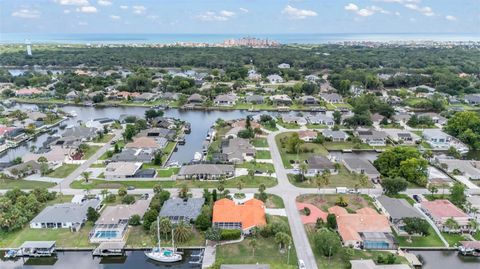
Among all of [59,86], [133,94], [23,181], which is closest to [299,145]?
[23,181]

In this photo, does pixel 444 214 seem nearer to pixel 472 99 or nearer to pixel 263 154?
pixel 263 154

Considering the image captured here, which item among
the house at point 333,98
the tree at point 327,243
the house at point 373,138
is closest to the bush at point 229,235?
the tree at point 327,243

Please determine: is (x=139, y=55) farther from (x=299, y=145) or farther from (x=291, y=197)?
(x=291, y=197)

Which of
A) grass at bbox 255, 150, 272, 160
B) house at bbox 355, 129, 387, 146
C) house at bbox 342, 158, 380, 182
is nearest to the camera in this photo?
house at bbox 342, 158, 380, 182

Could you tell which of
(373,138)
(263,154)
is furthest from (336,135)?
(263,154)

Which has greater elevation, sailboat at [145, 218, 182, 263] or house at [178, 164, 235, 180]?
house at [178, 164, 235, 180]

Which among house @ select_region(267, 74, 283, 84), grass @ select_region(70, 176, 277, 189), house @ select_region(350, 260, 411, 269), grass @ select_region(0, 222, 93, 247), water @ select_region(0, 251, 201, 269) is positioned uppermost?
house @ select_region(267, 74, 283, 84)

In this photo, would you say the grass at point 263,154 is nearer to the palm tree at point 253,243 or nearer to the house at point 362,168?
the house at point 362,168

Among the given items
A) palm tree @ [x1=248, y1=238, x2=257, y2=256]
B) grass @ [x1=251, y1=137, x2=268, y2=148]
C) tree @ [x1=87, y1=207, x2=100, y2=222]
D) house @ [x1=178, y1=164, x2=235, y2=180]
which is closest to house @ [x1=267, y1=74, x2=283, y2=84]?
grass @ [x1=251, y1=137, x2=268, y2=148]

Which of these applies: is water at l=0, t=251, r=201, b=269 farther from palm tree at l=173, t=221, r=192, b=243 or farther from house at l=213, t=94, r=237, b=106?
house at l=213, t=94, r=237, b=106
